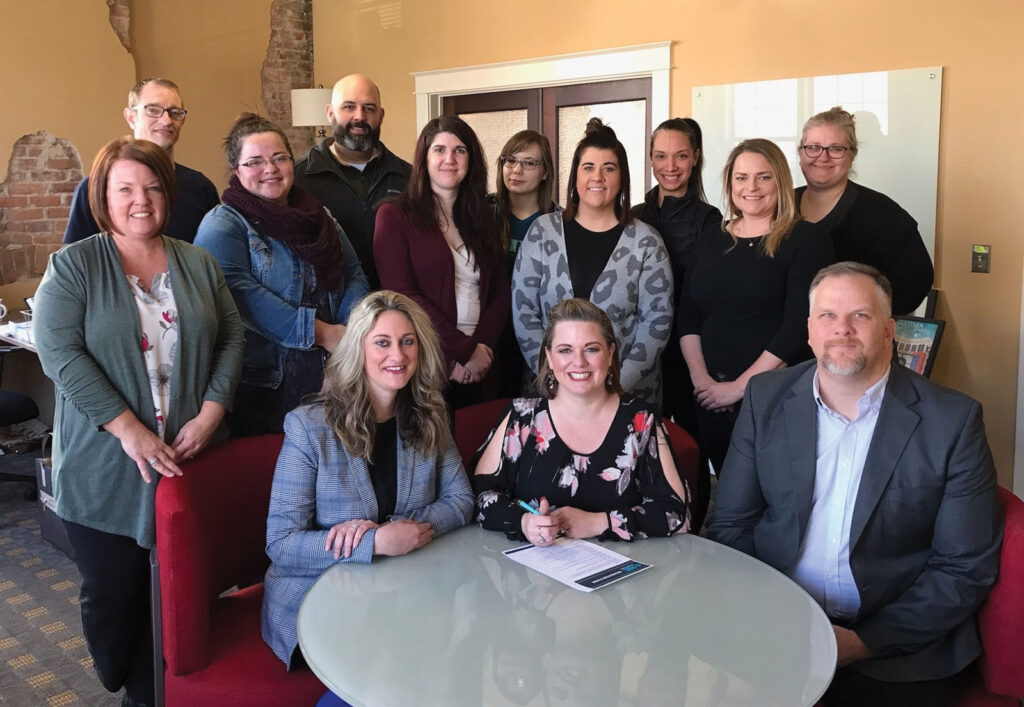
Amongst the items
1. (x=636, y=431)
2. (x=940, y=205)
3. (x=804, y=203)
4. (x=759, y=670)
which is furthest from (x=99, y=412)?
(x=940, y=205)

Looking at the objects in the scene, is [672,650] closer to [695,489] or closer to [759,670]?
[759,670]

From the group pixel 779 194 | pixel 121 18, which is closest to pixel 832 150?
pixel 779 194

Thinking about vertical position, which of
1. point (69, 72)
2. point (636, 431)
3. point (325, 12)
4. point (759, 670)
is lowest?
point (759, 670)

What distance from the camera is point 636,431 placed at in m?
2.22

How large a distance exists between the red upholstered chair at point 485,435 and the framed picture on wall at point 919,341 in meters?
1.91

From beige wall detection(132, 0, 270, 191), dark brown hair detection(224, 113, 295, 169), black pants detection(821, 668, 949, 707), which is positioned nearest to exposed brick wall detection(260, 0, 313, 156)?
beige wall detection(132, 0, 270, 191)

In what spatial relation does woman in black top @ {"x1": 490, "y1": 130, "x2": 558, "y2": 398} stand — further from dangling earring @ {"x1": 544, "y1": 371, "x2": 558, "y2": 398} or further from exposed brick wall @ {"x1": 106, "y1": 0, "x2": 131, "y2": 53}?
exposed brick wall @ {"x1": 106, "y1": 0, "x2": 131, "y2": 53}

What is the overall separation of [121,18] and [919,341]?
5.14 m

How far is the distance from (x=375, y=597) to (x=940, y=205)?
372 cm

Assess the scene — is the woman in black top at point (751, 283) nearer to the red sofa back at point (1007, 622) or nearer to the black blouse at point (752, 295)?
the black blouse at point (752, 295)

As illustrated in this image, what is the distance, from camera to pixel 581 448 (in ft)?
7.28

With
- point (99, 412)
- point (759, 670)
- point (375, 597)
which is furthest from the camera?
point (99, 412)

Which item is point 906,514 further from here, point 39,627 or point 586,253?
point 39,627

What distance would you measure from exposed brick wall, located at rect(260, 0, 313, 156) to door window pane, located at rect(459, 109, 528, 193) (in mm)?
1529
